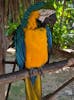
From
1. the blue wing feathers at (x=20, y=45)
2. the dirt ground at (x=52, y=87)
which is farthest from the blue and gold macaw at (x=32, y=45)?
the dirt ground at (x=52, y=87)

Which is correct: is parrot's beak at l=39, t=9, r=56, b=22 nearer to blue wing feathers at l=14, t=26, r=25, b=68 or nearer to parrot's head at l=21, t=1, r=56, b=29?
parrot's head at l=21, t=1, r=56, b=29

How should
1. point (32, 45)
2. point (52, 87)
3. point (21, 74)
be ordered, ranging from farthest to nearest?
point (52, 87), point (32, 45), point (21, 74)

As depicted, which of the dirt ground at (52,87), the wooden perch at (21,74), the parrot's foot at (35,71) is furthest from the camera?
the dirt ground at (52,87)

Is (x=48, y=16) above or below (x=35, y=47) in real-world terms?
above

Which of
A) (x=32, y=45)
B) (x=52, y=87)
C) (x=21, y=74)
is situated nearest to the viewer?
(x=21, y=74)

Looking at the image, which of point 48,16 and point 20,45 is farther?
point 20,45

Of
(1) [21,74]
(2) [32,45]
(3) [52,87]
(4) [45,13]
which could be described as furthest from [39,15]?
(3) [52,87]

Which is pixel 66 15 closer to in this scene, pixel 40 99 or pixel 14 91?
pixel 14 91

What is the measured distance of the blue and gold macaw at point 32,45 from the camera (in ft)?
4.91

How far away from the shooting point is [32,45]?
60.6 inches

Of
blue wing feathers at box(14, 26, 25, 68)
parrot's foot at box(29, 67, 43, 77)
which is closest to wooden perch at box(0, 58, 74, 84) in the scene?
parrot's foot at box(29, 67, 43, 77)

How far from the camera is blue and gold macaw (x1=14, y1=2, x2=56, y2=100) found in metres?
1.50

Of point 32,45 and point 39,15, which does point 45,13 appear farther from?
point 32,45

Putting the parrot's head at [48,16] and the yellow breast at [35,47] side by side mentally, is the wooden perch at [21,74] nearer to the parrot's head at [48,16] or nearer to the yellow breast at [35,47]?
the yellow breast at [35,47]
